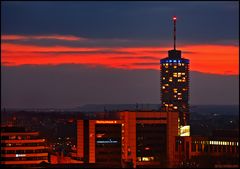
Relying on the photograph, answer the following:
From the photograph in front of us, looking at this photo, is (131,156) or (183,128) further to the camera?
(183,128)

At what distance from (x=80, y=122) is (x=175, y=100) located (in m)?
83.8

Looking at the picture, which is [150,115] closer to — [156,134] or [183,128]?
[156,134]

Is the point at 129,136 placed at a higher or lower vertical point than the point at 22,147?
higher

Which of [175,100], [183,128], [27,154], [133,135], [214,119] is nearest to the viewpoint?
[27,154]

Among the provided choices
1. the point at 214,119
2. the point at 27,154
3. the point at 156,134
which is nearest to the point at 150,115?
the point at 156,134

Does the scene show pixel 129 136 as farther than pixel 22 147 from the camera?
Yes

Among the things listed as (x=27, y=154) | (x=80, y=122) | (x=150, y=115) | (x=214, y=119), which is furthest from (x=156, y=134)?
(x=214, y=119)

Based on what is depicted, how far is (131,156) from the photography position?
11138 centimetres

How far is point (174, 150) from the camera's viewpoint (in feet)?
368

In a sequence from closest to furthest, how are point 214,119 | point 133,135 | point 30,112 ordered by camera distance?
point 133,135 < point 30,112 < point 214,119

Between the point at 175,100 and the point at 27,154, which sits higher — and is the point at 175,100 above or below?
Answer: above

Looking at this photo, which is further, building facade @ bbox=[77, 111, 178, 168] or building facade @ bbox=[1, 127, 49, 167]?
building facade @ bbox=[77, 111, 178, 168]

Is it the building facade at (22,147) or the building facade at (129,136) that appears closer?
the building facade at (22,147)

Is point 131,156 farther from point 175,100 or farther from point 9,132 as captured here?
point 175,100
